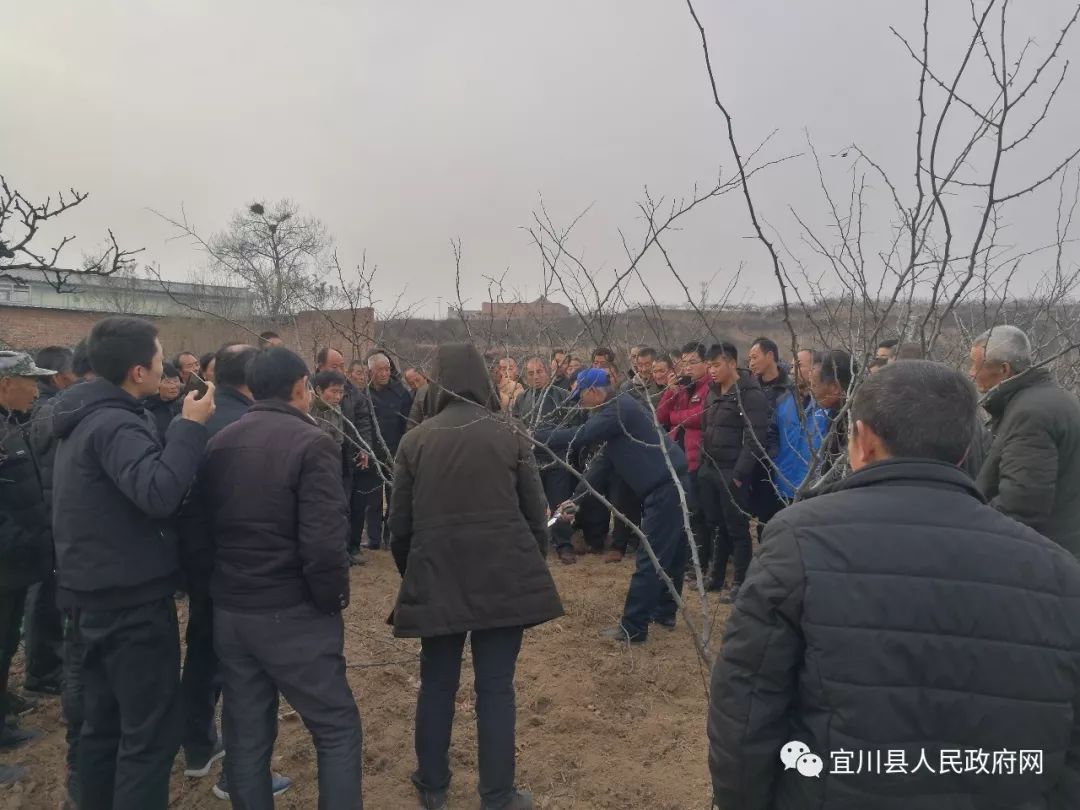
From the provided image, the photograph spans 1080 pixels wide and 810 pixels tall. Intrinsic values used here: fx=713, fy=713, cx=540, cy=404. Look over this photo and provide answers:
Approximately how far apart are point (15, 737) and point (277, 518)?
88.5 inches

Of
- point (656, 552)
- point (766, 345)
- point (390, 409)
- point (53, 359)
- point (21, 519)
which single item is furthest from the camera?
point (390, 409)

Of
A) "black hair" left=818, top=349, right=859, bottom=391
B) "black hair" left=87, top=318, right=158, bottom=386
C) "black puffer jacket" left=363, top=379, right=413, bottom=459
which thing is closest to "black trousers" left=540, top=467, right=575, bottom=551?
"black puffer jacket" left=363, top=379, right=413, bottom=459

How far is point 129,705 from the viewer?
95.6 inches

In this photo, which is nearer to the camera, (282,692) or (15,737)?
(282,692)

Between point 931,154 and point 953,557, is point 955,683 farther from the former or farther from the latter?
point 931,154

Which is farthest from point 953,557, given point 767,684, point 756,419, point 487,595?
point 756,419

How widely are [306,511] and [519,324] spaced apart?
3.87 meters

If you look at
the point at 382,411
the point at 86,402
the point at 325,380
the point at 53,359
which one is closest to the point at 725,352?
the point at 325,380

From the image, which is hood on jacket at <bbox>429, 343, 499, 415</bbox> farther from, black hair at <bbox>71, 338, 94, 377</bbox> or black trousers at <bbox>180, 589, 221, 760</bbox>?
black hair at <bbox>71, 338, 94, 377</bbox>

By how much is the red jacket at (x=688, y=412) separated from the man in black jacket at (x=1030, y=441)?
246 cm

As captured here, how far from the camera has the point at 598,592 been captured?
573cm

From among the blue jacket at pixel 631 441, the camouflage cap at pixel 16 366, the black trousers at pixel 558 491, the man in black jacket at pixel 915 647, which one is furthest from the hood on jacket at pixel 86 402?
the black trousers at pixel 558 491

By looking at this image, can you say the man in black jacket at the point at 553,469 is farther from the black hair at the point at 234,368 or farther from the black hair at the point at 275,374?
the black hair at the point at 275,374

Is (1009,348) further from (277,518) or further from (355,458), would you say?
(355,458)
